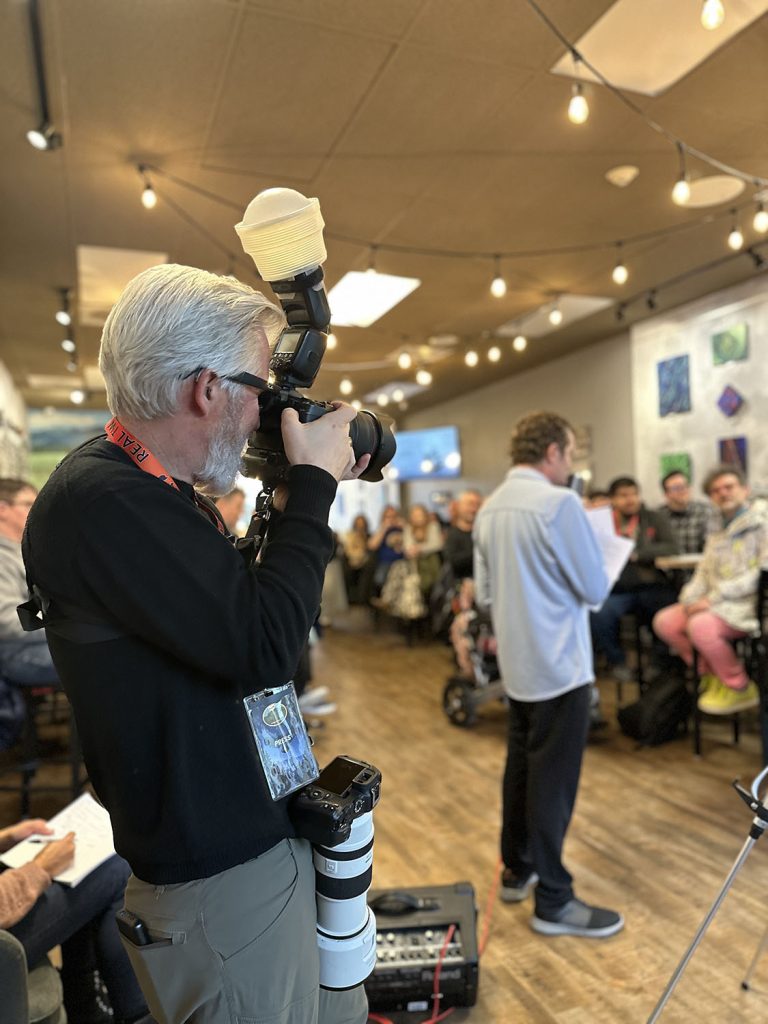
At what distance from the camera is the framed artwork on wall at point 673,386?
6473mm

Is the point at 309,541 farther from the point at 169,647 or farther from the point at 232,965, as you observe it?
the point at 232,965

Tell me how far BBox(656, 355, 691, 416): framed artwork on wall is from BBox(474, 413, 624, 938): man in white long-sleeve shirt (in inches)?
184

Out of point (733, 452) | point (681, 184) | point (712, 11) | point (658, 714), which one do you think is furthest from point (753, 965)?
point (733, 452)

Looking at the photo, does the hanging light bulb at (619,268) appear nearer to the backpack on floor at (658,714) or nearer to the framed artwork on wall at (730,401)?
the framed artwork on wall at (730,401)

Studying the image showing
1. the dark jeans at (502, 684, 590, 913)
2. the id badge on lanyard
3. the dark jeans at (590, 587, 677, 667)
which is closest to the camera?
the id badge on lanyard

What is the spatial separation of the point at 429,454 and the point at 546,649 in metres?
9.69

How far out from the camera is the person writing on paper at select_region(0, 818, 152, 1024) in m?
1.40

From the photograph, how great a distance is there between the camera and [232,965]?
0.85 meters

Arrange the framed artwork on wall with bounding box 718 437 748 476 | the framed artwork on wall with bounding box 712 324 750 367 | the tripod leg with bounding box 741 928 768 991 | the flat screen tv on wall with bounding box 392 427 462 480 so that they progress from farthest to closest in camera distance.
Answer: the flat screen tv on wall with bounding box 392 427 462 480 → the framed artwork on wall with bounding box 718 437 748 476 → the framed artwork on wall with bounding box 712 324 750 367 → the tripod leg with bounding box 741 928 768 991

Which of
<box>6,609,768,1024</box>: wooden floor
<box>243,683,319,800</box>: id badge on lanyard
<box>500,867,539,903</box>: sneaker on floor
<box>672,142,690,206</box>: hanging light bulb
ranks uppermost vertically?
<box>672,142,690,206</box>: hanging light bulb

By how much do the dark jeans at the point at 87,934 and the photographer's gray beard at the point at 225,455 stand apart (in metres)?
1.04

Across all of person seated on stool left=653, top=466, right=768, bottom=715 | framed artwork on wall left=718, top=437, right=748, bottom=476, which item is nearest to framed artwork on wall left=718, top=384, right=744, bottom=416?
framed artwork on wall left=718, top=437, right=748, bottom=476

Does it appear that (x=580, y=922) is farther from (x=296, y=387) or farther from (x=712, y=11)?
(x=712, y=11)

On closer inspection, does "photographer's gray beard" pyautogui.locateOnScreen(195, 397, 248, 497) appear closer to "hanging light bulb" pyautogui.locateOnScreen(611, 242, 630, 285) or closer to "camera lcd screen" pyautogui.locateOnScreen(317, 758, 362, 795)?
"camera lcd screen" pyautogui.locateOnScreen(317, 758, 362, 795)
